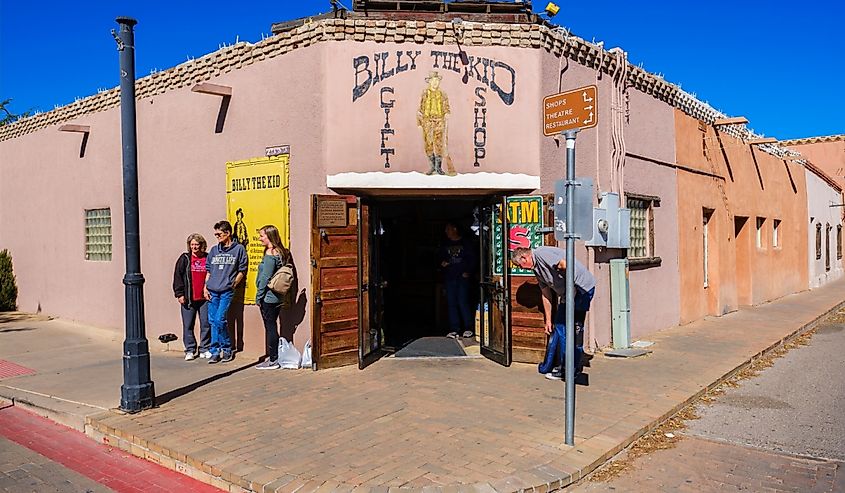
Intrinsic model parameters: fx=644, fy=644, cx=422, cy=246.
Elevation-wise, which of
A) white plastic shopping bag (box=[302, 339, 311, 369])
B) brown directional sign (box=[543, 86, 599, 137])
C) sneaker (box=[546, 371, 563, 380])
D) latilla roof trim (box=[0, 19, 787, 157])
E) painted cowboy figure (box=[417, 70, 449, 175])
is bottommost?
sneaker (box=[546, 371, 563, 380])

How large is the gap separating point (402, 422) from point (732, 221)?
11838mm

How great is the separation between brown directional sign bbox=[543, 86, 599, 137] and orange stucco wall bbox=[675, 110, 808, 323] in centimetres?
779

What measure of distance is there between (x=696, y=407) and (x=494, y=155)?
390 cm

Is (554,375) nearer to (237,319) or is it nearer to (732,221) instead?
(237,319)

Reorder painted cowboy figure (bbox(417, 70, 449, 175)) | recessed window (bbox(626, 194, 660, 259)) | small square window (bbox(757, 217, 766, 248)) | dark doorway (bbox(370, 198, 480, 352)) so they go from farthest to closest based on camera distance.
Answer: small square window (bbox(757, 217, 766, 248))
dark doorway (bbox(370, 198, 480, 352))
recessed window (bbox(626, 194, 660, 259))
painted cowboy figure (bbox(417, 70, 449, 175))

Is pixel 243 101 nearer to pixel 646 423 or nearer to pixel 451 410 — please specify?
pixel 451 410

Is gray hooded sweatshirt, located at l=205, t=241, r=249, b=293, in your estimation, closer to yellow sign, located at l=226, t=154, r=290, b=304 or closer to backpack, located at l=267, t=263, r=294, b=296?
yellow sign, located at l=226, t=154, r=290, b=304

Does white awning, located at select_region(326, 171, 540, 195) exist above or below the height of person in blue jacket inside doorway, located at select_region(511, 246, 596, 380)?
above

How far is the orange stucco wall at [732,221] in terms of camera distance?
1270cm

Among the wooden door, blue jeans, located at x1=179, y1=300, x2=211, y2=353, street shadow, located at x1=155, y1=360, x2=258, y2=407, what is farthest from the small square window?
blue jeans, located at x1=179, y1=300, x2=211, y2=353

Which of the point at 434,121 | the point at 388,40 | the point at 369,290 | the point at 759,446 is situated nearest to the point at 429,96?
the point at 434,121

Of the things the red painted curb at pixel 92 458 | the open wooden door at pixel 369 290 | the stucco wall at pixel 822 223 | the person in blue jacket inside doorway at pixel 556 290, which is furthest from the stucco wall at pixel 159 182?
the stucco wall at pixel 822 223

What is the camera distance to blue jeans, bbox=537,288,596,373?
739 cm

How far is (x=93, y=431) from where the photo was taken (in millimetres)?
6102
